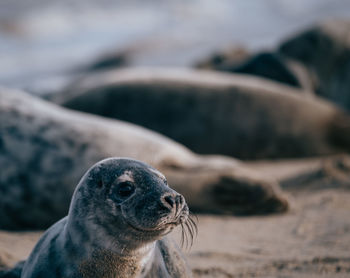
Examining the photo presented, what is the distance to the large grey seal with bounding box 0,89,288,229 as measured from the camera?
121 inches

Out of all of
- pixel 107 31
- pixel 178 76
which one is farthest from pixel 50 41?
pixel 178 76

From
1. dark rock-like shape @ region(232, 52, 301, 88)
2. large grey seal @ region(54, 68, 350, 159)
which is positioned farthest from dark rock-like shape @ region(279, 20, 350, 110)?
large grey seal @ region(54, 68, 350, 159)

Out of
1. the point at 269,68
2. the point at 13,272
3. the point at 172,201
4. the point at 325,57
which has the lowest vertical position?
the point at 13,272

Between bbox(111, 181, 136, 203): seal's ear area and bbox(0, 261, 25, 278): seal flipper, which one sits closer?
bbox(111, 181, 136, 203): seal's ear area

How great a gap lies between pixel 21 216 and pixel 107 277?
A: 5.42 ft

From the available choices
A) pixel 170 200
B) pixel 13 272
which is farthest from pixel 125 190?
pixel 13 272

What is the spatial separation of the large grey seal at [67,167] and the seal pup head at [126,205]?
157cm

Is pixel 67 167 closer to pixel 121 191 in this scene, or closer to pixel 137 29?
pixel 121 191

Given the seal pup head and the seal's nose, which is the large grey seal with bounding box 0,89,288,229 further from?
the seal's nose

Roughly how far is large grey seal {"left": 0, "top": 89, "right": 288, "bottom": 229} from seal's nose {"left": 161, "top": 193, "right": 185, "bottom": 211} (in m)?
1.73

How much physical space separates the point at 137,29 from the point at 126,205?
18454 millimetres

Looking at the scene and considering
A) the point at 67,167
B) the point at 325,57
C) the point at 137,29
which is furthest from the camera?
the point at 137,29

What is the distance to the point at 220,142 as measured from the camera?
5246 millimetres

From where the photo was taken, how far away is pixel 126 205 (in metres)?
1.48
